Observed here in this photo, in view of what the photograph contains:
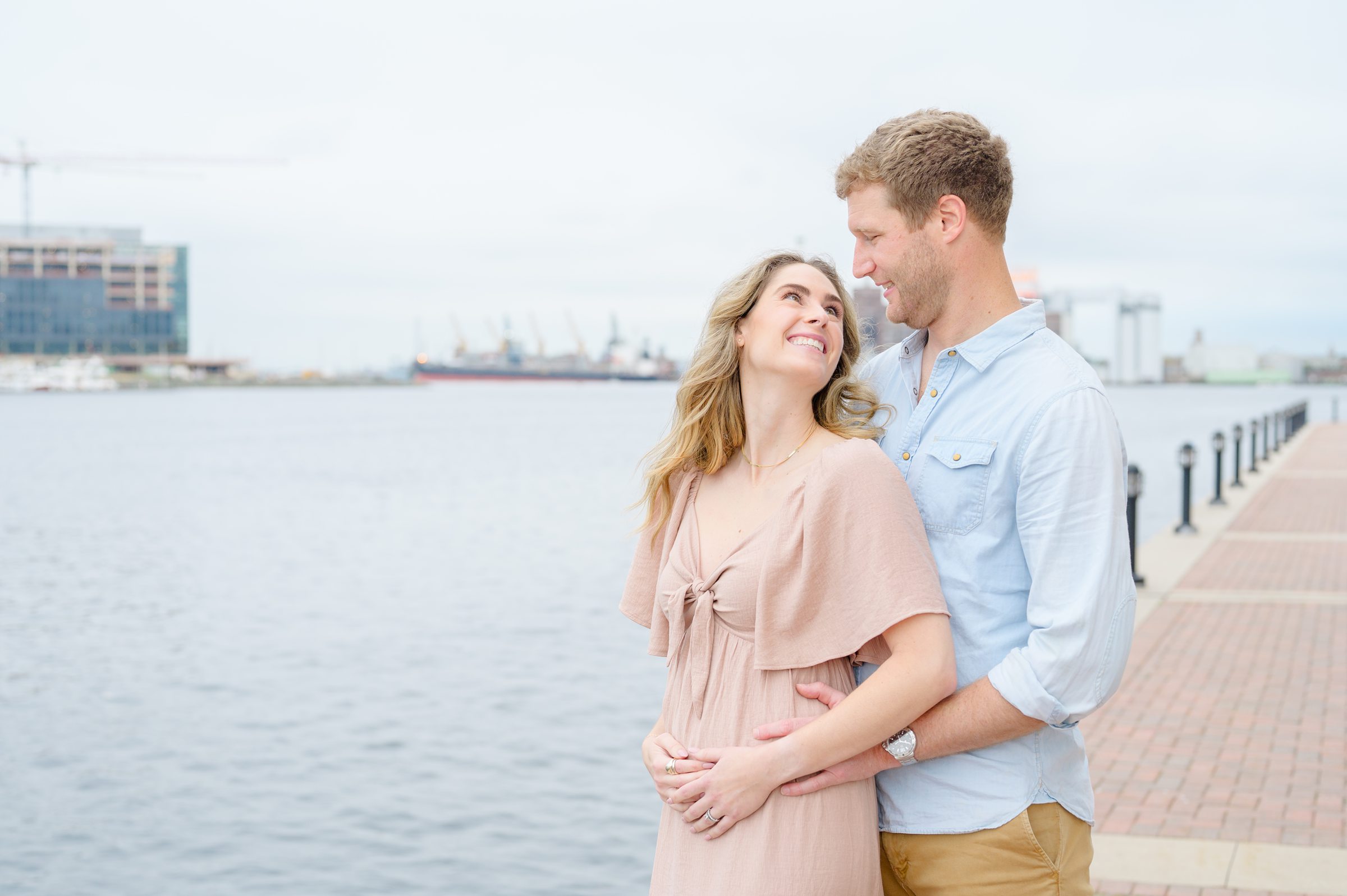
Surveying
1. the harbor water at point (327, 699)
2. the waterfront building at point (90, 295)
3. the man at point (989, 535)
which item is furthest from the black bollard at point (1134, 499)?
the waterfront building at point (90, 295)

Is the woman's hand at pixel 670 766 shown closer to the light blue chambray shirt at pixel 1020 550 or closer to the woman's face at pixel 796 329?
the light blue chambray shirt at pixel 1020 550

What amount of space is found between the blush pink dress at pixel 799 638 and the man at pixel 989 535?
0.22ft

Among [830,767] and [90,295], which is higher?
[90,295]

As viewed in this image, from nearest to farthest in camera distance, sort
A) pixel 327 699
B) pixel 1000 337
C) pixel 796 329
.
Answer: pixel 1000 337 < pixel 796 329 < pixel 327 699

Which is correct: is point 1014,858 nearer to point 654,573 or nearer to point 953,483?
point 953,483

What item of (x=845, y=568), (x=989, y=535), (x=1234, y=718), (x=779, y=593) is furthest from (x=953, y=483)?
(x=1234, y=718)

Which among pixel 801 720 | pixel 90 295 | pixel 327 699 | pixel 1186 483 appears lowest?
pixel 327 699

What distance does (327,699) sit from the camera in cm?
1133

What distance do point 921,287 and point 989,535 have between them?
0.47 metres

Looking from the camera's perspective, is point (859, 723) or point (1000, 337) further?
point (1000, 337)

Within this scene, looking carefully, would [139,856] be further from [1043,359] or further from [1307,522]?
[1307,522]

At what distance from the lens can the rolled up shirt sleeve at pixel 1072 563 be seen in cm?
206

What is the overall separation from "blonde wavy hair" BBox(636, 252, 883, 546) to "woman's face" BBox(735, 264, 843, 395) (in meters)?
0.03

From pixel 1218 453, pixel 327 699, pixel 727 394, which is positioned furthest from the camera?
pixel 1218 453
